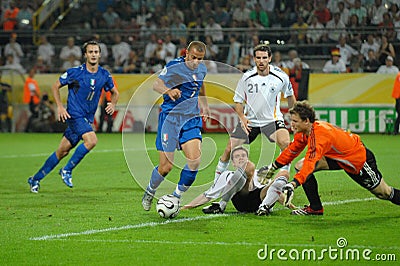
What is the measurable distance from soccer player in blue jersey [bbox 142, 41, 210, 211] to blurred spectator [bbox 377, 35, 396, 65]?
50.0 ft

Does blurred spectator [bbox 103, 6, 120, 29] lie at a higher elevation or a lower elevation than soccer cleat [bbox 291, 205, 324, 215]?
higher

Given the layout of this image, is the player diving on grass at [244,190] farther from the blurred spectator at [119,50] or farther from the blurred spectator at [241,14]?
the blurred spectator at [119,50]

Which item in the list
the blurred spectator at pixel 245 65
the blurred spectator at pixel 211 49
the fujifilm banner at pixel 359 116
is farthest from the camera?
the blurred spectator at pixel 211 49

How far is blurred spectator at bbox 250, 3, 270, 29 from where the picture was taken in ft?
87.8

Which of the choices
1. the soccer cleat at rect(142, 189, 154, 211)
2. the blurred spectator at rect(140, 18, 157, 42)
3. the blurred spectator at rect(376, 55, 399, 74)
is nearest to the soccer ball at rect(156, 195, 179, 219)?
the soccer cleat at rect(142, 189, 154, 211)

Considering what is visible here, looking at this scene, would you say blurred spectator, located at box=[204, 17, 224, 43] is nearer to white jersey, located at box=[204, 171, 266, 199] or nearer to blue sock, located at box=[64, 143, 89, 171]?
blue sock, located at box=[64, 143, 89, 171]

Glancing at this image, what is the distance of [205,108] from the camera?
33.8ft

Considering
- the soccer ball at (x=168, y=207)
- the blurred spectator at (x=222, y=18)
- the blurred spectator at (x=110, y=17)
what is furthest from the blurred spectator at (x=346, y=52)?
the soccer ball at (x=168, y=207)

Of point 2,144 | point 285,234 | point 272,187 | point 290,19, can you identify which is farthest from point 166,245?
point 290,19

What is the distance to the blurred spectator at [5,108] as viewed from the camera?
1053 inches

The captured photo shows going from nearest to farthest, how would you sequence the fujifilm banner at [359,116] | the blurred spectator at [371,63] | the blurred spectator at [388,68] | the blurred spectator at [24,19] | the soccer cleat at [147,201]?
the soccer cleat at [147,201], the fujifilm banner at [359,116], the blurred spectator at [388,68], the blurred spectator at [371,63], the blurred spectator at [24,19]

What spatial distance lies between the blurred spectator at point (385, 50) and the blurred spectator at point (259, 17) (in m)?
4.09

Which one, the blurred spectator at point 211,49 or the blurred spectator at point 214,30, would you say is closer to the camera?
the blurred spectator at point 211,49

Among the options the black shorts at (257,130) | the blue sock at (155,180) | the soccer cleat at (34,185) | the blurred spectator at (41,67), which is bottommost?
the soccer cleat at (34,185)
